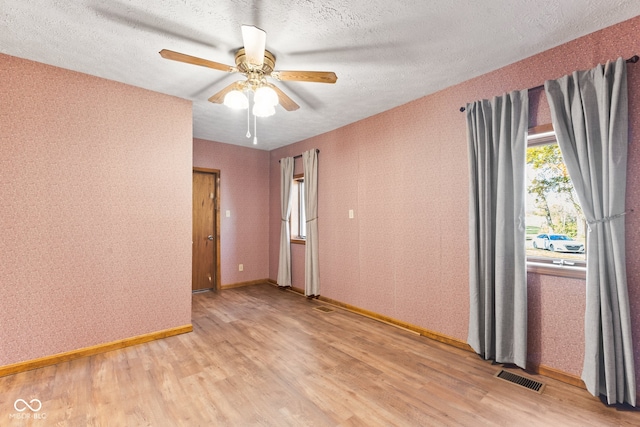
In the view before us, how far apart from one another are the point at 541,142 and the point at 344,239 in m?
2.51

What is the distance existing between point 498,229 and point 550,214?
42 cm

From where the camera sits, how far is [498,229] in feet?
8.16

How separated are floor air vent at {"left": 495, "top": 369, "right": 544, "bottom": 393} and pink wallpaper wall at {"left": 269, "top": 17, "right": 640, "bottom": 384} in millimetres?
216

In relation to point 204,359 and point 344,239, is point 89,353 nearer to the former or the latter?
point 204,359

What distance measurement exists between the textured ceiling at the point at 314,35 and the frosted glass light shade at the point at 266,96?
0.41 meters

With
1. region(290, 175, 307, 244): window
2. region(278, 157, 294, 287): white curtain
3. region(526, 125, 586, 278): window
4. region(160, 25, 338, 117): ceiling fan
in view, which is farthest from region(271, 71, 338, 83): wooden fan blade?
region(290, 175, 307, 244): window

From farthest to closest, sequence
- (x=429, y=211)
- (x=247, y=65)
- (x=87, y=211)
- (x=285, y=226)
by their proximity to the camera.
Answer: (x=285, y=226) → (x=429, y=211) → (x=87, y=211) → (x=247, y=65)

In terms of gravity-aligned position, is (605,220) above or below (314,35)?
below

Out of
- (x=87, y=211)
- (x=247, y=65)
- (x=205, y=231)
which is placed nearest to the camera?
(x=247, y=65)

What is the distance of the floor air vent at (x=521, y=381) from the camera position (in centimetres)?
218

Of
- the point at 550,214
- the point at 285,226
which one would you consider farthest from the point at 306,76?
Result: the point at 285,226

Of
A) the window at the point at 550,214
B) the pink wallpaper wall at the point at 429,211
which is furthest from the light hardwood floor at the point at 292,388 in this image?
the window at the point at 550,214

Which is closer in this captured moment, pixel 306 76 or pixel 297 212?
pixel 306 76

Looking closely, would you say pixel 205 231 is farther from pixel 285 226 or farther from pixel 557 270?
pixel 557 270
